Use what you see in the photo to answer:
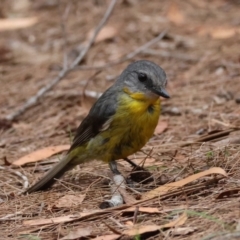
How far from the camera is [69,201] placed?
5262 millimetres

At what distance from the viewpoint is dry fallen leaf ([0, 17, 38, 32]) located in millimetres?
11781

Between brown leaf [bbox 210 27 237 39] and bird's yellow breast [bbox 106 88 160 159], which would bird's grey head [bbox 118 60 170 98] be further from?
brown leaf [bbox 210 27 237 39]

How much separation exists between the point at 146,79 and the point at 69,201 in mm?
1233

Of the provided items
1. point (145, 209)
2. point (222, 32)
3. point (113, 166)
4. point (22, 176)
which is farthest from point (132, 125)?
point (222, 32)

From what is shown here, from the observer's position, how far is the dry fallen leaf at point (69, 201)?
16.9 feet

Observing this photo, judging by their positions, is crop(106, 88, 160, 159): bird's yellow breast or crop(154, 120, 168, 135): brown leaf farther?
crop(154, 120, 168, 135): brown leaf

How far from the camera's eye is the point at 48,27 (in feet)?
39.1

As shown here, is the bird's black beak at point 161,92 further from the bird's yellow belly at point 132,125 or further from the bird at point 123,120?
the bird's yellow belly at point 132,125

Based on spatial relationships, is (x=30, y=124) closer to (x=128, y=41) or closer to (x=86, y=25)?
(x=128, y=41)

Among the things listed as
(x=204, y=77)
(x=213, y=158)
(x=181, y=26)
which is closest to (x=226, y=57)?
(x=204, y=77)

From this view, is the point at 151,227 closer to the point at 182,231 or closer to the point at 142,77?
the point at 182,231

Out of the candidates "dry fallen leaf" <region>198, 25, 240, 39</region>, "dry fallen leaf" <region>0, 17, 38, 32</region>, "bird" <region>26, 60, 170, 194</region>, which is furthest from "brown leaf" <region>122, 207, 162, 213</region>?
"dry fallen leaf" <region>0, 17, 38, 32</region>

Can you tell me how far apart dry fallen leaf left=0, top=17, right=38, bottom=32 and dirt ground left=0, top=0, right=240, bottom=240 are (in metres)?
0.02

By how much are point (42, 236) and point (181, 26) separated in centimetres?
729
